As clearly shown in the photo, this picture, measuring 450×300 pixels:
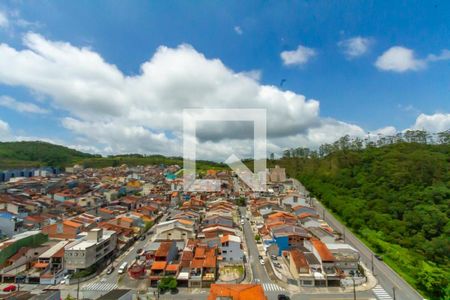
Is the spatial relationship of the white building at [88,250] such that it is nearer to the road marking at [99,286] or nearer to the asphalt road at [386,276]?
the road marking at [99,286]

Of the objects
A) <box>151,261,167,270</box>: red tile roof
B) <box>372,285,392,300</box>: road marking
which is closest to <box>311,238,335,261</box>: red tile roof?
<box>372,285,392,300</box>: road marking

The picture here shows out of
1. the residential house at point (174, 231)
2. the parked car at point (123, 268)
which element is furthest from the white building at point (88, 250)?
the residential house at point (174, 231)

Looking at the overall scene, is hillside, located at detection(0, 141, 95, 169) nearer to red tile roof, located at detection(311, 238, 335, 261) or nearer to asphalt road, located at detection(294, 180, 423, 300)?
red tile roof, located at detection(311, 238, 335, 261)

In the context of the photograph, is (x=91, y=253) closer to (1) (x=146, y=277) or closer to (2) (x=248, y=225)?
(1) (x=146, y=277)

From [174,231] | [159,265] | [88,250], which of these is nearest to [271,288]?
[159,265]

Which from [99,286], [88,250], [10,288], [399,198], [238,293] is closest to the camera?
[238,293]

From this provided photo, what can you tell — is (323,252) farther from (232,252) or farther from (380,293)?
(232,252)
